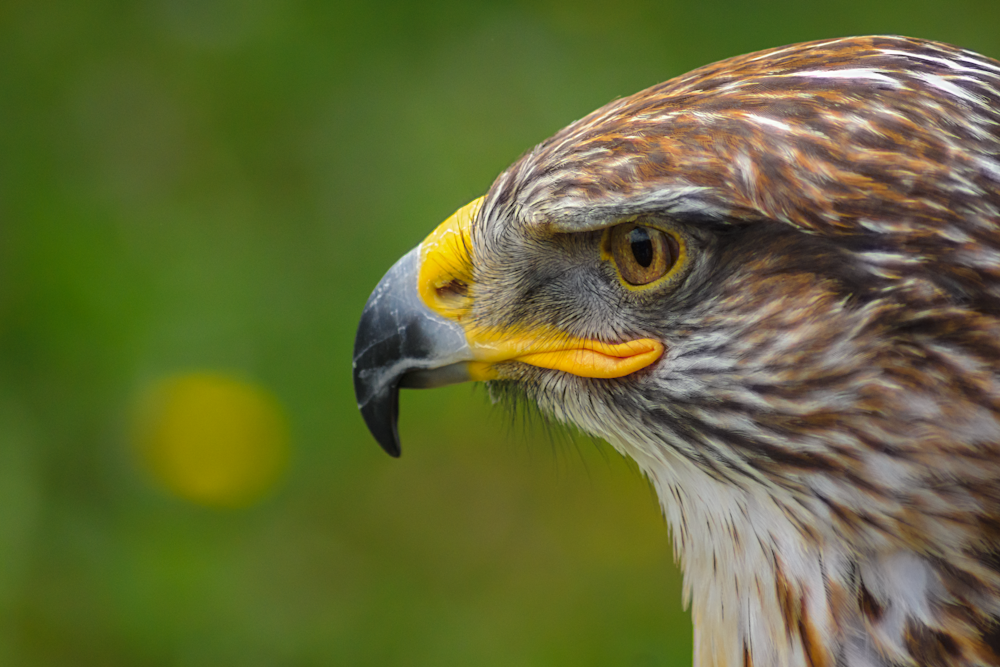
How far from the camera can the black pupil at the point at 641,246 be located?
5.26ft

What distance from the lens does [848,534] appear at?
4.99 feet

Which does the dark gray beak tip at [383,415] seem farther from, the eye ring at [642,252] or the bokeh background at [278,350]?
the bokeh background at [278,350]

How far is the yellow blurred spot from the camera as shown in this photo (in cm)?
346

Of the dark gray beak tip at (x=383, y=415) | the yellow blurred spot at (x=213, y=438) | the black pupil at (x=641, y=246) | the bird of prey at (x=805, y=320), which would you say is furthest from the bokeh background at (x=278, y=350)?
the black pupil at (x=641, y=246)

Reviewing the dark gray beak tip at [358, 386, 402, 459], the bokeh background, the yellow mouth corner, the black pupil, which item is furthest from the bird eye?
the bokeh background

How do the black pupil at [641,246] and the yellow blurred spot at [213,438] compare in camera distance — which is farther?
the yellow blurred spot at [213,438]

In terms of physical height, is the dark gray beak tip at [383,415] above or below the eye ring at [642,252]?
below

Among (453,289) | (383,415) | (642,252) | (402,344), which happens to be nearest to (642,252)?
(642,252)

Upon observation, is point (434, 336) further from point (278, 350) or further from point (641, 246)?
point (278, 350)

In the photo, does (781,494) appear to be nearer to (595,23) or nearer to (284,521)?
(284,521)

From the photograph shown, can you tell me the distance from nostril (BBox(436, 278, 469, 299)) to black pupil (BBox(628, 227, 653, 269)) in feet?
1.24

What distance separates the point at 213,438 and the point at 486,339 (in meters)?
1.94

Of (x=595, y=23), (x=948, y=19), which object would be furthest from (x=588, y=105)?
(x=948, y=19)

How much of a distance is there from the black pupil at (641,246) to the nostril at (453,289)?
38cm
